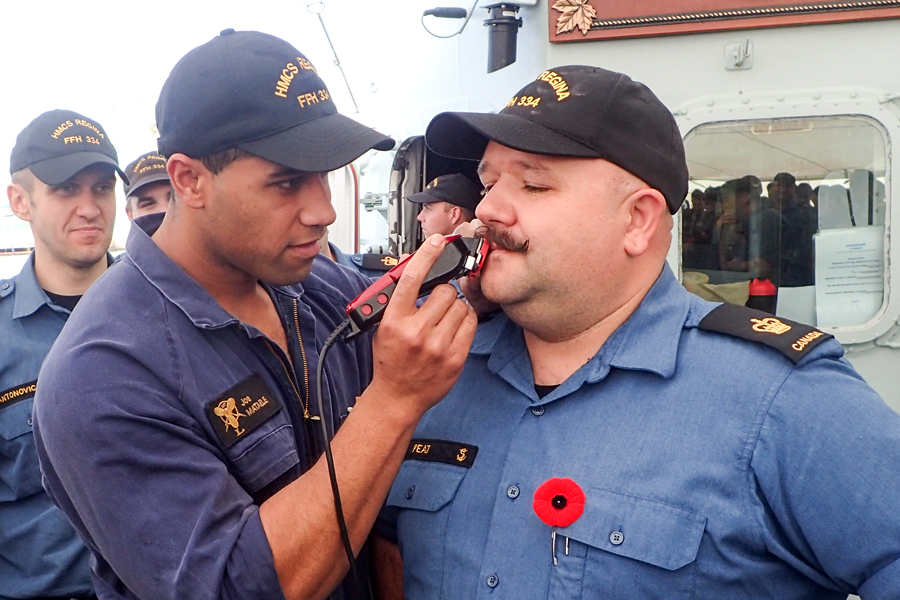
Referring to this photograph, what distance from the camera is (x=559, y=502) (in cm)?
164

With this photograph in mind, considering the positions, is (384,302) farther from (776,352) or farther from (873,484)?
(873,484)

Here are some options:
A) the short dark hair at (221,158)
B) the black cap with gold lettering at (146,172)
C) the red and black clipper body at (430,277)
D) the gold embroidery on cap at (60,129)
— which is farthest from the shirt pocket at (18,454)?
the red and black clipper body at (430,277)

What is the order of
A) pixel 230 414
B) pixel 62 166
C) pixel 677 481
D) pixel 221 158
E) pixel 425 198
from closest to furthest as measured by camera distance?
pixel 677 481
pixel 230 414
pixel 221 158
pixel 62 166
pixel 425 198

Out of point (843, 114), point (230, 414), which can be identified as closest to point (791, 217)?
point (843, 114)

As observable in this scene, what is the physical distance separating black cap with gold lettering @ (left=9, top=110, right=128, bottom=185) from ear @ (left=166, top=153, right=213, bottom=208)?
1900mm

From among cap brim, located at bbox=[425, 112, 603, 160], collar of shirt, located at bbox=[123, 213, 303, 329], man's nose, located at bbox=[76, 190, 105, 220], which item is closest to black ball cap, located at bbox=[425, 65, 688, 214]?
cap brim, located at bbox=[425, 112, 603, 160]

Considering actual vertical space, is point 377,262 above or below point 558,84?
below

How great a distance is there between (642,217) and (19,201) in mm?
3163

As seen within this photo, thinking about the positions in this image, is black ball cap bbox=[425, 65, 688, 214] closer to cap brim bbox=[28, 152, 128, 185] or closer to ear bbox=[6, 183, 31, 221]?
cap brim bbox=[28, 152, 128, 185]

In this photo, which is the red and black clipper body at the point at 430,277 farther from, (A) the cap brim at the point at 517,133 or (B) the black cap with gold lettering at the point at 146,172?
(B) the black cap with gold lettering at the point at 146,172

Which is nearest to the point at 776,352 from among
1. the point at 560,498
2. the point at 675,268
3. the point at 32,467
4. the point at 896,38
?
the point at 560,498

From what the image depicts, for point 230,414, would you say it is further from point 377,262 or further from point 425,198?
point 425,198

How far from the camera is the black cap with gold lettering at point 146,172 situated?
4.55 metres

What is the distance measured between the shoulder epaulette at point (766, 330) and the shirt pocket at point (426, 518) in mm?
667
